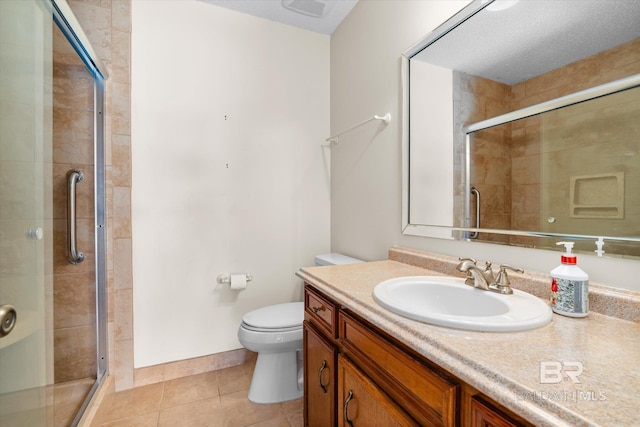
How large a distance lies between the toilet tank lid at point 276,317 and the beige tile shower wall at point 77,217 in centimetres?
87

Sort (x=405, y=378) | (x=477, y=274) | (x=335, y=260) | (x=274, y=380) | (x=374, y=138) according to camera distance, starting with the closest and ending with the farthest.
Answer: (x=405, y=378) → (x=477, y=274) → (x=274, y=380) → (x=374, y=138) → (x=335, y=260)

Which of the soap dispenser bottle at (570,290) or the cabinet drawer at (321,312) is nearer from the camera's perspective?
the soap dispenser bottle at (570,290)

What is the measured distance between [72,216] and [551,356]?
6.60ft

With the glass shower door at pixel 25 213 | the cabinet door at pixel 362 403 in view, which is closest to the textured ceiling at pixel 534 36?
the cabinet door at pixel 362 403

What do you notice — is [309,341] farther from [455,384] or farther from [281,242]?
[281,242]

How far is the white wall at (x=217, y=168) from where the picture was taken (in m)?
1.83

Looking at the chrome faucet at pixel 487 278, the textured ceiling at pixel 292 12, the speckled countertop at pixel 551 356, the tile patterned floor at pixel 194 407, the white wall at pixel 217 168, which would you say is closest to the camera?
the speckled countertop at pixel 551 356

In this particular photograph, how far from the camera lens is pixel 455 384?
23.3 inches

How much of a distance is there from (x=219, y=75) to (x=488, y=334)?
210 cm

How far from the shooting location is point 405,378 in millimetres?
721

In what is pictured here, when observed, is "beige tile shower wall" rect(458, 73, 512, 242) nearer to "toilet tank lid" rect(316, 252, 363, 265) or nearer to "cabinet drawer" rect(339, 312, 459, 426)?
"cabinet drawer" rect(339, 312, 459, 426)

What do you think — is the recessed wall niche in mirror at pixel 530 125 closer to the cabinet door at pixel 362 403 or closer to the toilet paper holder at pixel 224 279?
the cabinet door at pixel 362 403

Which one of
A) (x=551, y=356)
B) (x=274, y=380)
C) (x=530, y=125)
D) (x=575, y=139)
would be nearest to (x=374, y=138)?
(x=530, y=125)

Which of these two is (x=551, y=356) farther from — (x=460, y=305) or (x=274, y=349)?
(x=274, y=349)
